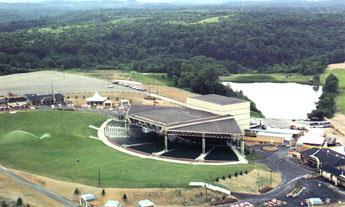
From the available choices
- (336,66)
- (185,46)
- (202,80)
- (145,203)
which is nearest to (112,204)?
(145,203)

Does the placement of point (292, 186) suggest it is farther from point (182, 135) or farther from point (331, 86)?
point (331, 86)

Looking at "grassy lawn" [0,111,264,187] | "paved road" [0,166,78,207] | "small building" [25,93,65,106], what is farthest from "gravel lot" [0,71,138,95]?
"paved road" [0,166,78,207]

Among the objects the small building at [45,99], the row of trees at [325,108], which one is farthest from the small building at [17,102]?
the row of trees at [325,108]

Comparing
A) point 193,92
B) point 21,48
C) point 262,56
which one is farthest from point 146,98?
point 262,56

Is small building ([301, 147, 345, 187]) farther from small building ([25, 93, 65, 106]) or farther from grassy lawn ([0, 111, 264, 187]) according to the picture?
small building ([25, 93, 65, 106])

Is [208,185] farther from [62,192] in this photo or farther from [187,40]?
[187,40]

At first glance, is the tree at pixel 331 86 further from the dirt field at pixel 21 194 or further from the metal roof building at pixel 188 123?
the dirt field at pixel 21 194
